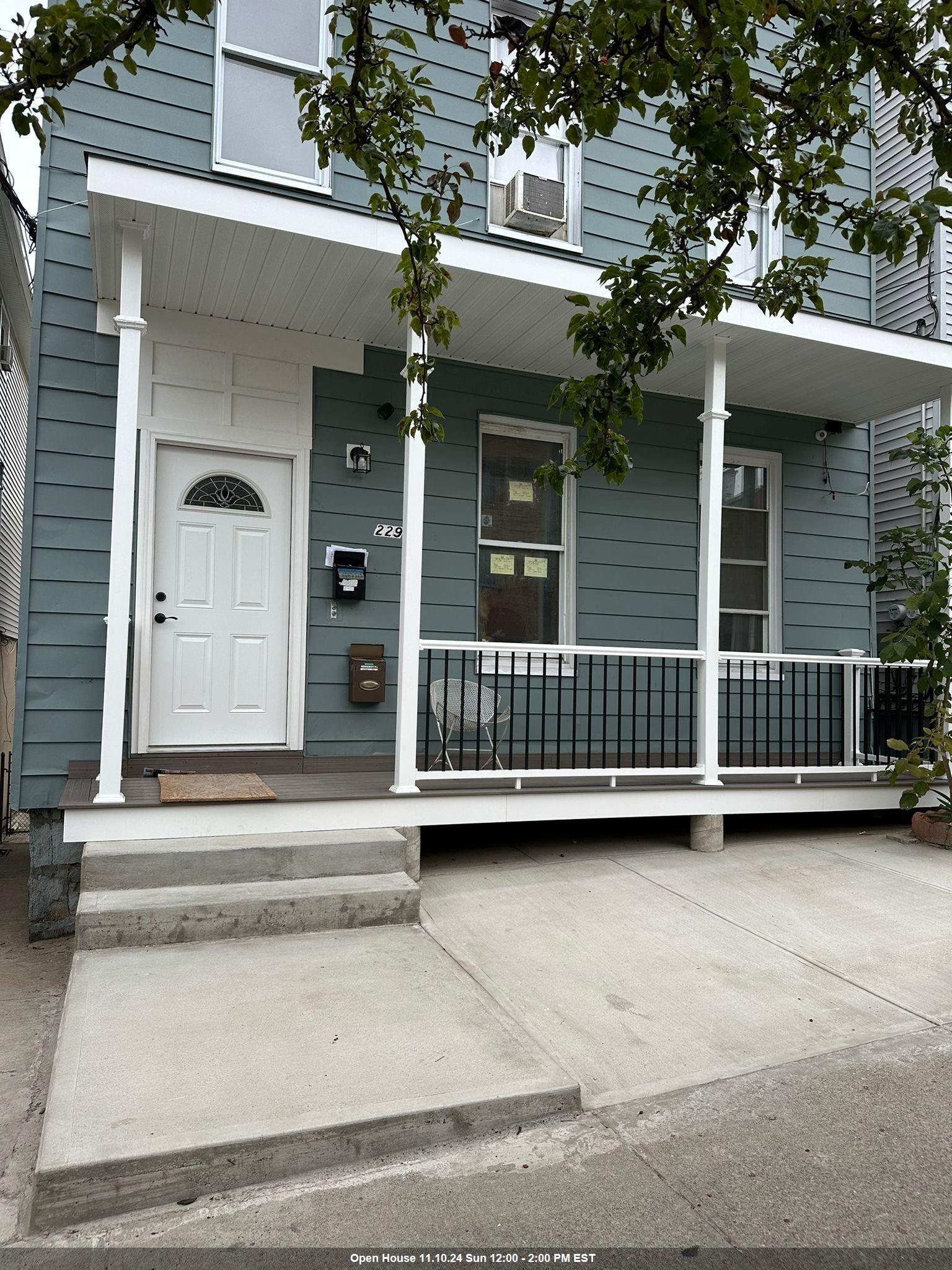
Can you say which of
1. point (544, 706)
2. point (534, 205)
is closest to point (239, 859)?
point (544, 706)

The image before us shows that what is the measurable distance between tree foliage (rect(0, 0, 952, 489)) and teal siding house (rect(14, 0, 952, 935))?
1.94m

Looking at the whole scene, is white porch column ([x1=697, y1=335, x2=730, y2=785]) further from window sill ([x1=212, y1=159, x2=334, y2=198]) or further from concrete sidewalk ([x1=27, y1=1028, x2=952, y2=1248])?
concrete sidewalk ([x1=27, y1=1028, x2=952, y2=1248])

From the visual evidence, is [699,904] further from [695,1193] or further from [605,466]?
[605,466]

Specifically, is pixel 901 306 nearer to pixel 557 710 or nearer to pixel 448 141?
pixel 448 141

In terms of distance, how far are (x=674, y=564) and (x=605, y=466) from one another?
4.14 metres

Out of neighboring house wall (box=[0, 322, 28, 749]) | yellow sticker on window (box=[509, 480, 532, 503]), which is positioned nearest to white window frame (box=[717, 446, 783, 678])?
yellow sticker on window (box=[509, 480, 532, 503])

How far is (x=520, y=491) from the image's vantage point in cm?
628

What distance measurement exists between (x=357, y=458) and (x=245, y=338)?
97 centimetres

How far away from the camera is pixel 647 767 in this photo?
5195 mm

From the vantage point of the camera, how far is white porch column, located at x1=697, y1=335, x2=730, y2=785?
521 cm

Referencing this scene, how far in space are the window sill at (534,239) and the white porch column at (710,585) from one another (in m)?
1.49

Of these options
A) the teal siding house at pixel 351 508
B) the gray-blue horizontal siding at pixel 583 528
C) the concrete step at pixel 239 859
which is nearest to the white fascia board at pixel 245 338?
the teal siding house at pixel 351 508

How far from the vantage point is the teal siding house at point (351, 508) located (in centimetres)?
450

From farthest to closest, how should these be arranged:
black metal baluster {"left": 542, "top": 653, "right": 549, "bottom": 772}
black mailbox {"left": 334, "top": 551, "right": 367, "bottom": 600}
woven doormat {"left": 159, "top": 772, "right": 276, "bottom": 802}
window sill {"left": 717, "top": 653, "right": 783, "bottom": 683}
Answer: window sill {"left": 717, "top": 653, "right": 783, "bottom": 683}, black mailbox {"left": 334, "top": 551, "right": 367, "bottom": 600}, black metal baluster {"left": 542, "top": 653, "right": 549, "bottom": 772}, woven doormat {"left": 159, "top": 772, "right": 276, "bottom": 802}
